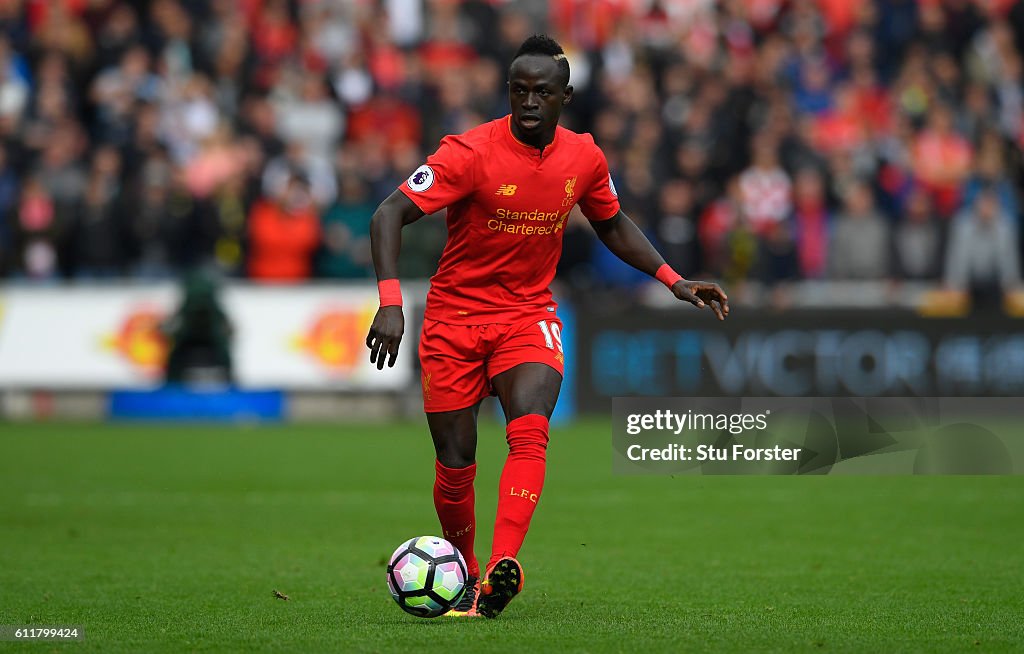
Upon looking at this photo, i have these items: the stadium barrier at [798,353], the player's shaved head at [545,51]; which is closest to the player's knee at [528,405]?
the player's shaved head at [545,51]

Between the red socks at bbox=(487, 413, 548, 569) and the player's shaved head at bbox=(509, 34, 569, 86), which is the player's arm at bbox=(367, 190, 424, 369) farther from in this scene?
the player's shaved head at bbox=(509, 34, 569, 86)

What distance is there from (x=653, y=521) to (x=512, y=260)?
428cm

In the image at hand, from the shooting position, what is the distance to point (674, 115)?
22.1m

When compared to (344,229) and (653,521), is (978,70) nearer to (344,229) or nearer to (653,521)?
(344,229)

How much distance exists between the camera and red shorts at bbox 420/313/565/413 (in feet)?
25.1

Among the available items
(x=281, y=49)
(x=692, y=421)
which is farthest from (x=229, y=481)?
(x=281, y=49)

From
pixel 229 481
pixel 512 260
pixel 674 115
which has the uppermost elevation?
pixel 674 115

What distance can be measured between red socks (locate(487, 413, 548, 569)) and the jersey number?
16.3 inches

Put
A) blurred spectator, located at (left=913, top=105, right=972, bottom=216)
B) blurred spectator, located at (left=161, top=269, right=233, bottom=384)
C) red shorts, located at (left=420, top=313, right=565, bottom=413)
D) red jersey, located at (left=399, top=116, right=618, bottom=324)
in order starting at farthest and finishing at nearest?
blurred spectator, located at (left=913, top=105, right=972, bottom=216), blurred spectator, located at (left=161, top=269, right=233, bottom=384), red shorts, located at (left=420, top=313, right=565, bottom=413), red jersey, located at (left=399, top=116, right=618, bottom=324)

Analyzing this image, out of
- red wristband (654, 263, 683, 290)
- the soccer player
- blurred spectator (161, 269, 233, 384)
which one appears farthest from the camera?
blurred spectator (161, 269, 233, 384)

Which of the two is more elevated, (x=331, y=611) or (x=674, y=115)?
(x=674, y=115)

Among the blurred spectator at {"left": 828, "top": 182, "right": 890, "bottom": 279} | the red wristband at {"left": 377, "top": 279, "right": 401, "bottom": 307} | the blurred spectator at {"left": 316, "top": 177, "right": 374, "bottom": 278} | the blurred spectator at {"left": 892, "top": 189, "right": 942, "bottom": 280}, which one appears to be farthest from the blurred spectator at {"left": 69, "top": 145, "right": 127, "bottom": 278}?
the red wristband at {"left": 377, "top": 279, "right": 401, "bottom": 307}

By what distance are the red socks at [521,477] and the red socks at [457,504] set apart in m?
0.33

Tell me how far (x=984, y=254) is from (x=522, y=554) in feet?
39.1
